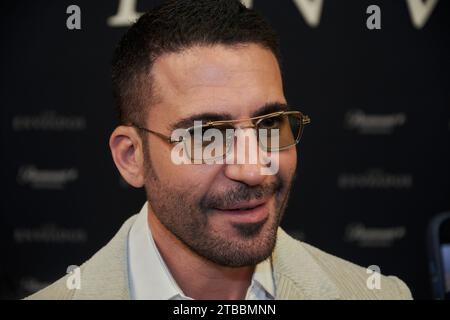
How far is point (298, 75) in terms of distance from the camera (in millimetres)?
1937

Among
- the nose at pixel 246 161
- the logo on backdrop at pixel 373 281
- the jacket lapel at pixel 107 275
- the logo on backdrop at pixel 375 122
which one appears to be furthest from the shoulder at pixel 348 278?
the logo on backdrop at pixel 375 122

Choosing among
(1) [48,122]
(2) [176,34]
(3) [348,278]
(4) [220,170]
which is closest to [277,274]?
(3) [348,278]

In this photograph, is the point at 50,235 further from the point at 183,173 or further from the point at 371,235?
the point at 371,235

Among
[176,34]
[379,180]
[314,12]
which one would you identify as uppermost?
[314,12]

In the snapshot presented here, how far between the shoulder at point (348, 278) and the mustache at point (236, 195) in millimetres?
213

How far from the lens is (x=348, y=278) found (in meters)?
1.19

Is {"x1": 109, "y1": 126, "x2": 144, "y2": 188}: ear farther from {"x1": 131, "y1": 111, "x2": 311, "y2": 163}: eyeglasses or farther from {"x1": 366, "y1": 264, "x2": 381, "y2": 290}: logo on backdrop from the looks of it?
{"x1": 366, "y1": 264, "x2": 381, "y2": 290}: logo on backdrop

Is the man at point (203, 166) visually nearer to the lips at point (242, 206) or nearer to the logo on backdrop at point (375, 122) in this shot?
the lips at point (242, 206)

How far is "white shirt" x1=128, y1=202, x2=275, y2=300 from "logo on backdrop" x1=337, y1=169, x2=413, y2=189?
86 cm

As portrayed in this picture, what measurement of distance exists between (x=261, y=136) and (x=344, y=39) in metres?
0.96

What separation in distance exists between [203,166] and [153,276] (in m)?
0.27

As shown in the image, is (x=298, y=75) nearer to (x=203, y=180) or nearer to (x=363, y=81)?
(x=363, y=81)

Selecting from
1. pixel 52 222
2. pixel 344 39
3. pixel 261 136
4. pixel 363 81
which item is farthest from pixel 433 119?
pixel 52 222
